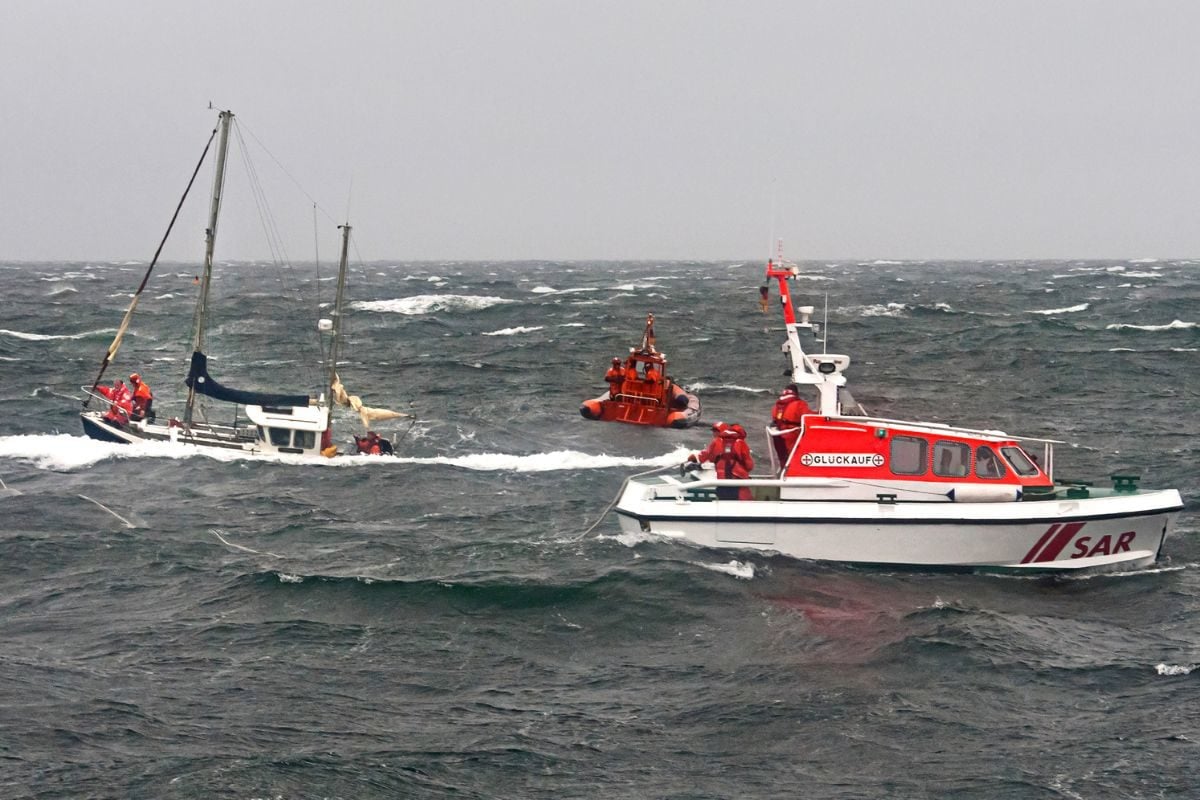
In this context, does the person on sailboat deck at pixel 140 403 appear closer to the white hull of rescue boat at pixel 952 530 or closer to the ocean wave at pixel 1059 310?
the white hull of rescue boat at pixel 952 530

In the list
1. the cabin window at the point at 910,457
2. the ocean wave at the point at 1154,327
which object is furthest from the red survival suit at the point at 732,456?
the ocean wave at the point at 1154,327

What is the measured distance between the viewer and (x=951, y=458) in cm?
2059

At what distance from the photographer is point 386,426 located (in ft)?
124

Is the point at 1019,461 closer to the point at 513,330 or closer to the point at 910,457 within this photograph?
the point at 910,457

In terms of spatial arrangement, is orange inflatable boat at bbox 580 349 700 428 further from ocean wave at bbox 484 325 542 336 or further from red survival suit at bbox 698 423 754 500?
ocean wave at bbox 484 325 542 336

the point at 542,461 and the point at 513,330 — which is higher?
the point at 513,330

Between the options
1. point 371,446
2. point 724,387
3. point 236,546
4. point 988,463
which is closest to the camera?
point 988,463

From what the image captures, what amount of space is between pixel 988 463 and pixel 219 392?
19956 millimetres

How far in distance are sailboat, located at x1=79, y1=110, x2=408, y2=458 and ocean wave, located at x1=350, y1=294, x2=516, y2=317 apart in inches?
2131

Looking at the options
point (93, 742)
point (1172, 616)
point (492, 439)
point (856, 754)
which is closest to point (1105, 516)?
point (1172, 616)

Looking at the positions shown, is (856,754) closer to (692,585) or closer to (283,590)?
(692,585)

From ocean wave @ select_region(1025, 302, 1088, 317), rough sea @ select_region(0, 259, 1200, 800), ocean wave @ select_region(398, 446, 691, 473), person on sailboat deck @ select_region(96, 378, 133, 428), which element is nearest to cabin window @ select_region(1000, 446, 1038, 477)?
rough sea @ select_region(0, 259, 1200, 800)

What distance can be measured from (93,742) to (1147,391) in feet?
129

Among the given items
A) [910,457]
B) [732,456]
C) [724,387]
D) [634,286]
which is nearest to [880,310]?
[724,387]
